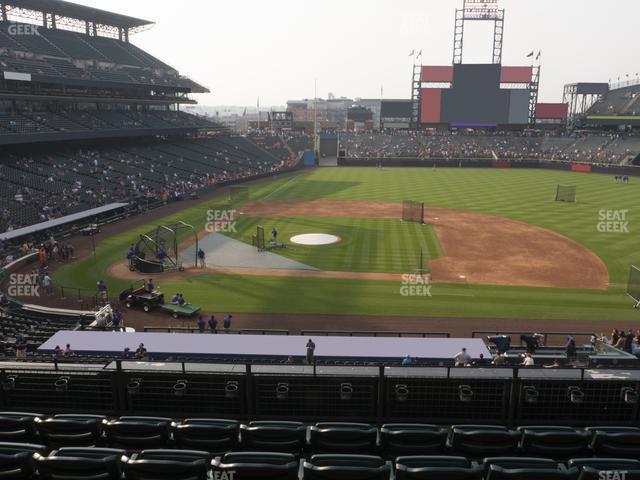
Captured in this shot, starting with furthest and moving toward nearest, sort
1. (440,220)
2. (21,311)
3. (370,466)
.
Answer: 1. (440,220)
2. (21,311)
3. (370,466)

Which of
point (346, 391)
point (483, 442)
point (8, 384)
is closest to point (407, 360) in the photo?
point (346, 391)

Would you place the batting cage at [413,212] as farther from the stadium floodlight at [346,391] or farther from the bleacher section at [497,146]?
the bleacher section at [497,146]

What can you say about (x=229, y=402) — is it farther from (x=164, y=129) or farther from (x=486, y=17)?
(x=486, y=17)

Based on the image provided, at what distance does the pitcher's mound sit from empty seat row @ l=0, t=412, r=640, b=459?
118ft

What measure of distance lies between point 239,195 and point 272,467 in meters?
63.4

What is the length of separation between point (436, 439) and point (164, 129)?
3244 inches

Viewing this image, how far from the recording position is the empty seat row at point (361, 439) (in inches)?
299

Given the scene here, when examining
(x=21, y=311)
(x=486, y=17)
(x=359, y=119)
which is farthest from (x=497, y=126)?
(x=21, y=311)

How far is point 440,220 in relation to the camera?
52.3 m

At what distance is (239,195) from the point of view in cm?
6812

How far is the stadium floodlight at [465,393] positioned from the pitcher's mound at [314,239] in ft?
113

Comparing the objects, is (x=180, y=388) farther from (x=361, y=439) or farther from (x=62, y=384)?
(x=361, y=439)

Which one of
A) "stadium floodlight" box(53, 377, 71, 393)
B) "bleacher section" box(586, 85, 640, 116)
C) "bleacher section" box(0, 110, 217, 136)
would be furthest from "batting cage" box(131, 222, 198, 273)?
"bleacher section" box(586, 85, 640, 116)

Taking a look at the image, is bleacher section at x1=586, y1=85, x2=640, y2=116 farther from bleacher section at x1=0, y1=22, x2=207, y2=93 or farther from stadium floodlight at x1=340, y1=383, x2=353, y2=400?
stadium floodlight at x1=340, y1=383, x2=353, y2=400
